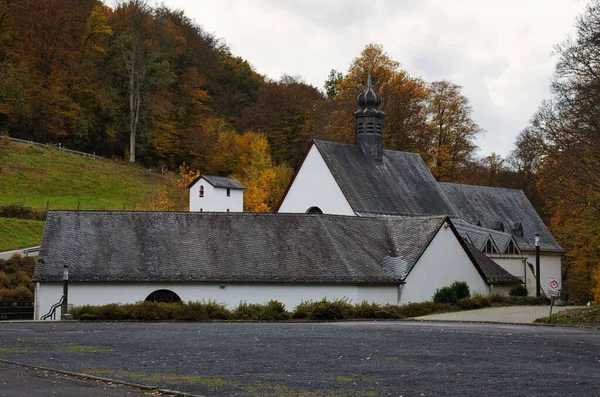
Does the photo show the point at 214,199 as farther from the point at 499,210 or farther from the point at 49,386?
the point at 49,386

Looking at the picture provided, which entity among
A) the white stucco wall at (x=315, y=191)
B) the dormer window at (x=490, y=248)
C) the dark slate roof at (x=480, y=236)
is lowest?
the dormer window at (x=490, y=248)

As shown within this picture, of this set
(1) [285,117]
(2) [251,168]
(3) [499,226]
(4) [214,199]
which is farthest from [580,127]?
(1) [285,117]

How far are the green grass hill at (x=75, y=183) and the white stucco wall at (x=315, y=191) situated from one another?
1675 cm

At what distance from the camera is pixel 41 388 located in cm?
1194

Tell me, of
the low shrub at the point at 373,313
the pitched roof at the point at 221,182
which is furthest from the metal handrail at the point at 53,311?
the pitched roof at the point at 221,182

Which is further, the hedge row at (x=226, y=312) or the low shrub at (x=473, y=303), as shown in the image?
the low shrub at (x=473, y=303)

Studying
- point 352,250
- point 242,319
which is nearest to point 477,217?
point 352,250

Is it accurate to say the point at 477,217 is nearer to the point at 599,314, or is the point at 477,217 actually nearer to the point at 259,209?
the point at 259,209

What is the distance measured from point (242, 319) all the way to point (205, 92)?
64.9 m

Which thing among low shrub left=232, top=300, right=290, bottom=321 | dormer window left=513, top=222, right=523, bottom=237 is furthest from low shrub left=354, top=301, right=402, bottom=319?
dormer window left=513, top=222, right=523, bottom=237

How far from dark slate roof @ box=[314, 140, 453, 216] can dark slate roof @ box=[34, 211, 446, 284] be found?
5.56m

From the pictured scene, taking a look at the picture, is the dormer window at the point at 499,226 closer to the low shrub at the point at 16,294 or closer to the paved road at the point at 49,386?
the low shrub at the point at 16,294

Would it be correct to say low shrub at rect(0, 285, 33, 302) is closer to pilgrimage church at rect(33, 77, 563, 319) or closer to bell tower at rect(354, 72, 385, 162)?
pilgrimage church at rect(33, 77, 563, 319)

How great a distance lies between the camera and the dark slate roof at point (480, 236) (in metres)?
52.5
